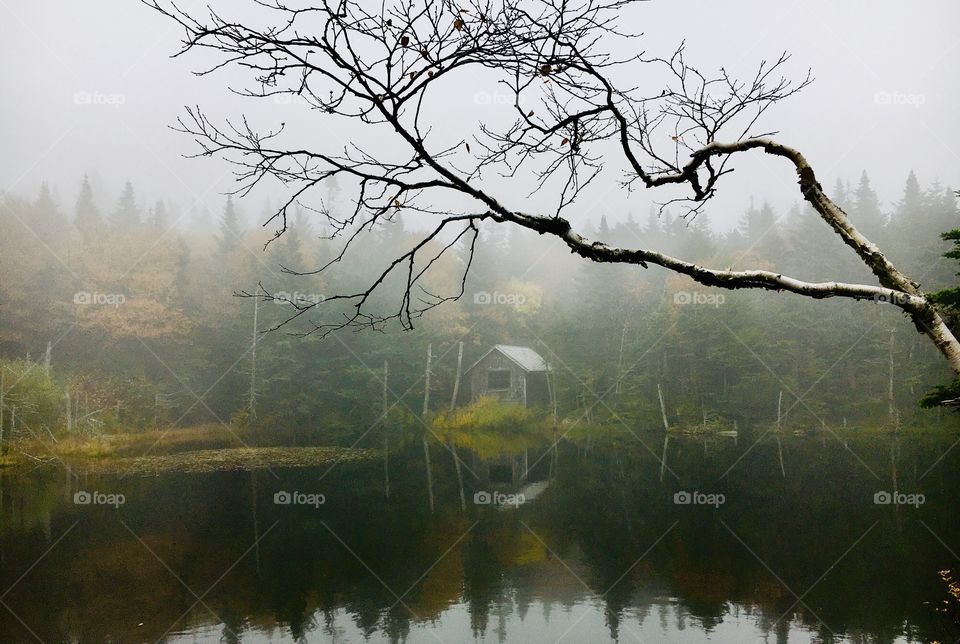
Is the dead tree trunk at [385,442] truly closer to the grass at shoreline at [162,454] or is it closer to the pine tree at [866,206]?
the grass at shoreline at [162,454]

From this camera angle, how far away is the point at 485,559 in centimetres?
974

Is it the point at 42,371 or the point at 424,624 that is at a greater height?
the point at 42,371

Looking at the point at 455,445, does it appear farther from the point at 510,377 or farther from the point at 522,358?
the point at 522,358

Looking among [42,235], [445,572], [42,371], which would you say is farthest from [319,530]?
[42,235]

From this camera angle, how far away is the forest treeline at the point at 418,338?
23672 millimetres

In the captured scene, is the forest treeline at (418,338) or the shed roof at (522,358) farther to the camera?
the shed roof at (522,358)

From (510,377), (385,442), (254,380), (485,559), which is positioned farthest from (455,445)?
(485,559)

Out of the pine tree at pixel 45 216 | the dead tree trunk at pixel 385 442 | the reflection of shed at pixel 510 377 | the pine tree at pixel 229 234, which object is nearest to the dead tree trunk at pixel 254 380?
the dead tree trunk at pixel 385 442

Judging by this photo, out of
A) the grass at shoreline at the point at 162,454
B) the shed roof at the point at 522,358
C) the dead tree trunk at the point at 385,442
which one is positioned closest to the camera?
the dead tree trunk at the point at 385,442

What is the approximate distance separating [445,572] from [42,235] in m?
26.5

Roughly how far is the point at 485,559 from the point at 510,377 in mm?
16847

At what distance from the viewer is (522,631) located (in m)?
7.29

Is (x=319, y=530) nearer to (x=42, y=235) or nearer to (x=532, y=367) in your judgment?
(x=532, y=367)

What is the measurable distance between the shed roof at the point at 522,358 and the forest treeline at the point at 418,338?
0.81 metres
